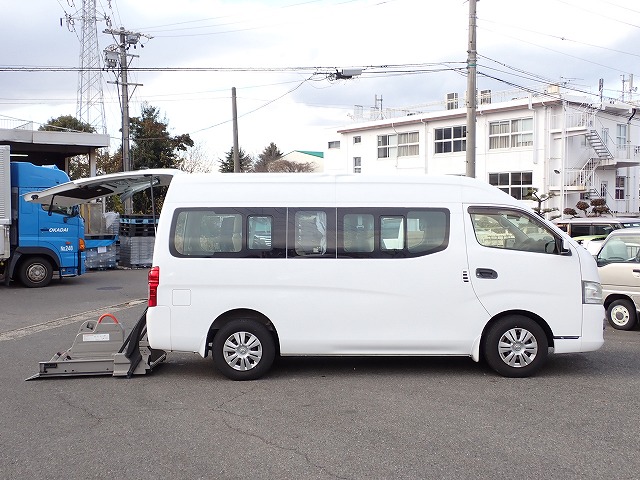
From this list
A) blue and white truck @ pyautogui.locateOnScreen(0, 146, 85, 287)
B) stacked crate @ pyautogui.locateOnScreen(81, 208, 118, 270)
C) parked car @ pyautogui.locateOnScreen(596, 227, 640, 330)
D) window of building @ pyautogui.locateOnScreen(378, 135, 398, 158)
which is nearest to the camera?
parked car @ pyautogui.locateOnScreen(596, 227, 640, 330)

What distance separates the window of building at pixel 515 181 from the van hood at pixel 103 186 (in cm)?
2964

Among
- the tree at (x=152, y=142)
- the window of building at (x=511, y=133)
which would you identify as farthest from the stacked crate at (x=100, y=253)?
the window of building at (x=511, y=133)

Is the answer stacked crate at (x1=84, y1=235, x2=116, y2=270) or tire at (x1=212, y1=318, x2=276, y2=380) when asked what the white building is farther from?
tire at (x1=212, y1=318, x2=276, y2=380)

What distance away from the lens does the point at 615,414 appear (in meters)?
6.21

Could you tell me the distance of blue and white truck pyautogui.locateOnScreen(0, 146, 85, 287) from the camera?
693 inches

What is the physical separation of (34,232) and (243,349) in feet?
41.3

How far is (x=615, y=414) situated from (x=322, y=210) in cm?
373

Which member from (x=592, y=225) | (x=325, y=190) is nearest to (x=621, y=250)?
(x=325, y=190)

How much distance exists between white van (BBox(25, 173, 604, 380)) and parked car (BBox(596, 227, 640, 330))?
3738 millimetres

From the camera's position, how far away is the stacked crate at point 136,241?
24.8m

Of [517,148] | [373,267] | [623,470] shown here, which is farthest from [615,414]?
[517,148]

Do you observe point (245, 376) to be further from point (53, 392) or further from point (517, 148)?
point (517, 148)

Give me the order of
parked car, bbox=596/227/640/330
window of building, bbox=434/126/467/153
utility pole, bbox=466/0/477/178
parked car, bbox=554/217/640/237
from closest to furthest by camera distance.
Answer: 1. parked car, bbox=596/227/640/330
2. parked car, bbox=554/217/640/237
3. utility pole, bbox=466/0/477/178
4. window of building, bbox=434/126/467/153

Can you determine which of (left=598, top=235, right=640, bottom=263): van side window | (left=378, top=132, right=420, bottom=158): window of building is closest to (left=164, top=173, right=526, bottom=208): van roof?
(left=598, top=235, right=640, bottom=263): van side window
